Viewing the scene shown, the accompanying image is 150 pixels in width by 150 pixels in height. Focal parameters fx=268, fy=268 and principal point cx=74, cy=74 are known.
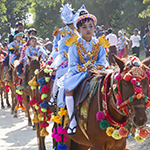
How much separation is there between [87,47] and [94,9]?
2723cm

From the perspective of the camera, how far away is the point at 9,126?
9711 mm

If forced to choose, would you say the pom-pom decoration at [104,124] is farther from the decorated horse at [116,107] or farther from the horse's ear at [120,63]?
the horse's ear at [120,63]

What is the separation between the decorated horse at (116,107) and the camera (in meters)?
2.98

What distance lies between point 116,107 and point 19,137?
559 centimetres

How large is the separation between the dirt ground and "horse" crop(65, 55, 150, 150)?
291cm

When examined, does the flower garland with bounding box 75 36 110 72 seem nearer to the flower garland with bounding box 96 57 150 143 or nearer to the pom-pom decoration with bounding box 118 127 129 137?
the flower garland with bounding box 96 57 150 143

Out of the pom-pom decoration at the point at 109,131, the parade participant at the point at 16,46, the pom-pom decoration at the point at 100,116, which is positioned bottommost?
the pom-pom decoration at the point at 109,131

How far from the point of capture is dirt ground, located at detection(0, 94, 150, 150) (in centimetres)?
670

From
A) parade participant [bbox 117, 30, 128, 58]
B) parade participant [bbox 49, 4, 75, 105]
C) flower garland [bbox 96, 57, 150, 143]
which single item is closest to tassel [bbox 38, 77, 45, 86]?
parade participant [bbox 49, 4, 75, 105]

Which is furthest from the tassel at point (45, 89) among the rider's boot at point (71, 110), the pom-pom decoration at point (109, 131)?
the pom-pom decoration at point (109, 131)

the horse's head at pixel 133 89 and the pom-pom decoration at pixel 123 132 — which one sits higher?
the horse's head at pixel 133 89

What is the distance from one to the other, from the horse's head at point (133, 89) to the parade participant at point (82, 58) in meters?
Result: 1.03

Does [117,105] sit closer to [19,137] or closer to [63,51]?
[63,51]

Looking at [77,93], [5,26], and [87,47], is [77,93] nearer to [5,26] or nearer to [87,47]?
[87,47]
